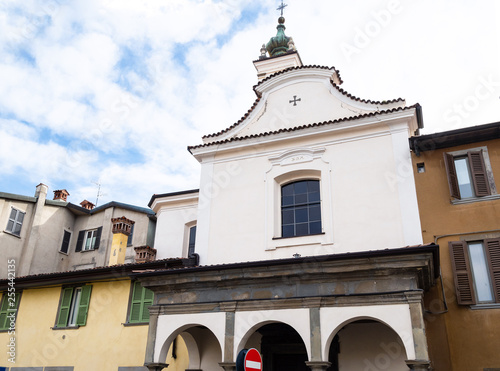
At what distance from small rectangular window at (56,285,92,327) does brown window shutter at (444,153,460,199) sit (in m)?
10.6

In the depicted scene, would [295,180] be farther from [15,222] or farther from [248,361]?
[15,222]

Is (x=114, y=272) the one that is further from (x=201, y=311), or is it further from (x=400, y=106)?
(x=400, y=106)

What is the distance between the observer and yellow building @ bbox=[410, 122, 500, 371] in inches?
397

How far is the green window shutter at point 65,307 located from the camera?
14.5 m

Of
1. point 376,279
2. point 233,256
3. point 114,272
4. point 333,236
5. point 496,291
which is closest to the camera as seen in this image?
point 376,279

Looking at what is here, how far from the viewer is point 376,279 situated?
9266 mm

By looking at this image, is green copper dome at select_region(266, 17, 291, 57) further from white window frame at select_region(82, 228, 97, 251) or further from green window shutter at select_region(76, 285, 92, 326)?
white window frame at select_region(82, 228, 97, 251)

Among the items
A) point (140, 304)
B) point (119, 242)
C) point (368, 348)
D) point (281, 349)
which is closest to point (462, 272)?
point (368, 348)

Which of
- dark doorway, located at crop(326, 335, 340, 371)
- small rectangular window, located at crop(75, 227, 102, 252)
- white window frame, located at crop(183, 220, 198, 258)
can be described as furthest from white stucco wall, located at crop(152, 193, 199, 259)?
dark doorway, located at crop(326, 335, 340, 371)

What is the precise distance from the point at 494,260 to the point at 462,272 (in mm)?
724

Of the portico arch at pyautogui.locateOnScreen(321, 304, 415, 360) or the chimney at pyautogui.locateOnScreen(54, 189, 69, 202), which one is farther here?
the chimney at pyautogui.locateOnScreen(54, 189, 69, 202)

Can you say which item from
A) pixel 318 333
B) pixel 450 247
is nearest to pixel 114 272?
pixel 318 333

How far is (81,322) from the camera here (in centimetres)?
1409

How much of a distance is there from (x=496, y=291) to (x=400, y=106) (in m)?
5.13
